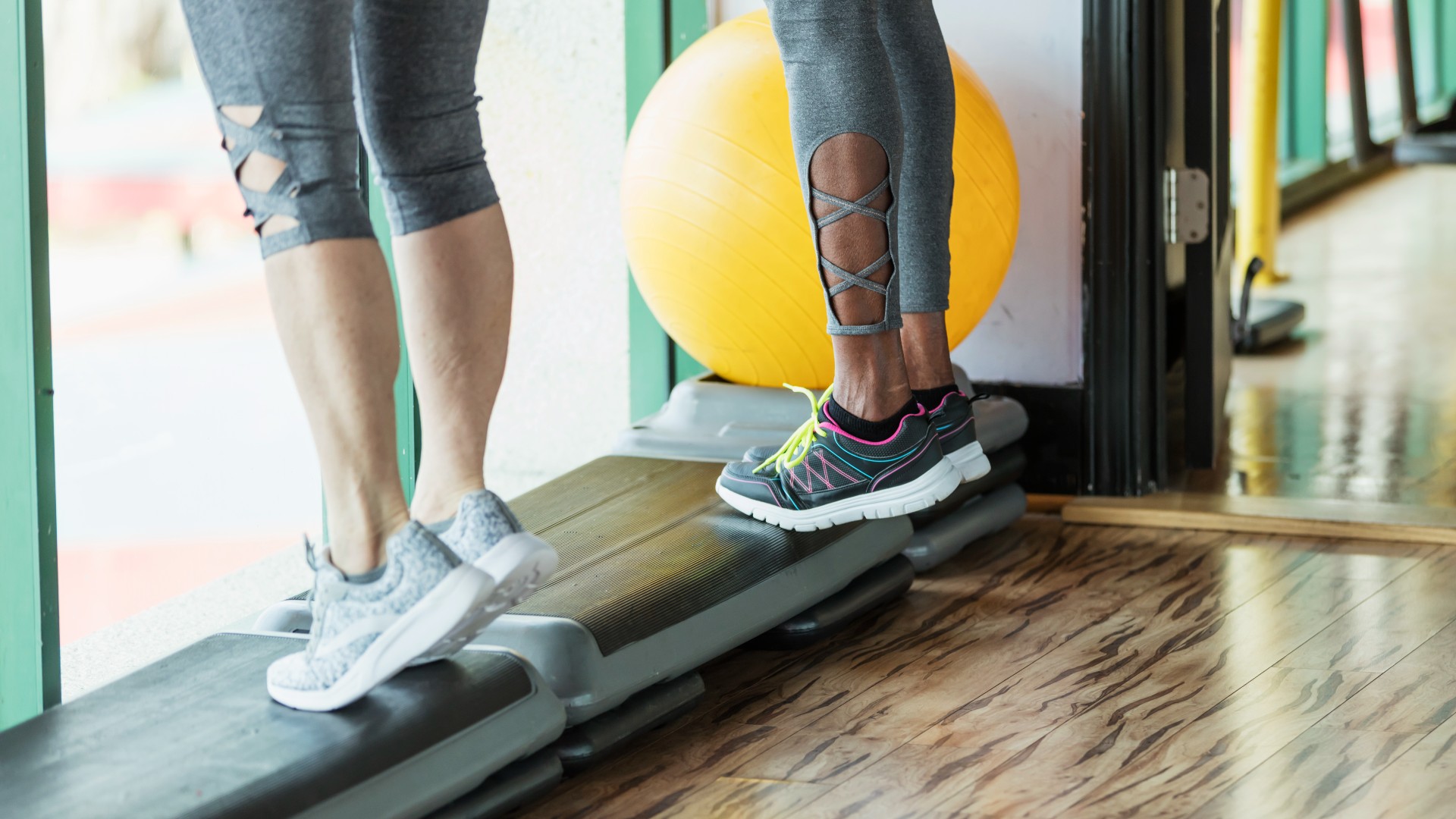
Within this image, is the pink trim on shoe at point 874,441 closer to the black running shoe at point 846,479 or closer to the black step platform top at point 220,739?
the black running shoe at point 846,479

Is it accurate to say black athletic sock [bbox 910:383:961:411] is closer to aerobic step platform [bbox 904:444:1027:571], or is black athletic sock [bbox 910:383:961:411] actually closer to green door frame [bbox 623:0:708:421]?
aerobic step platform [bbox 904:444:1027:571]

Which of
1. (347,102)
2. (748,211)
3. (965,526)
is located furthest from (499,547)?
(965,526)

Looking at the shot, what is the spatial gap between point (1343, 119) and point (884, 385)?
6.74 m

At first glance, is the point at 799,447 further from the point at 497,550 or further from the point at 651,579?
the point at 497,550

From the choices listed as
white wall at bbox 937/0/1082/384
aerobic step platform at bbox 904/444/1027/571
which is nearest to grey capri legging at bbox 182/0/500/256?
aerobic step platform at bbox 904/444/1027/571

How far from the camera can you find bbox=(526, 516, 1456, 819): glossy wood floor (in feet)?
4.35

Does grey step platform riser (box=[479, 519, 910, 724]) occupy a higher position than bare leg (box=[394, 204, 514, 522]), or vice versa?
bare leg (box=[394, 204, 514, 522])

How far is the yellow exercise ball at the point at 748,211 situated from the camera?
196 centimetres

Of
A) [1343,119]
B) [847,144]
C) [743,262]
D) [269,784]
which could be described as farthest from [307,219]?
[1343,119]

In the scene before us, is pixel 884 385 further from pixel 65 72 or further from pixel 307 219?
pixel 65 72

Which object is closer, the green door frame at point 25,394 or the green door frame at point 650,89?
the green door frame at point 25,394

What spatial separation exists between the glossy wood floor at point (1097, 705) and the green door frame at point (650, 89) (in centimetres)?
83

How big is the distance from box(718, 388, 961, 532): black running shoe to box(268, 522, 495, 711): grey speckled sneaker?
1.88 feet

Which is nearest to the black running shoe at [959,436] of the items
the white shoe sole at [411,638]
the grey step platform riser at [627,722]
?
the grey step platform riser at [627,722]
